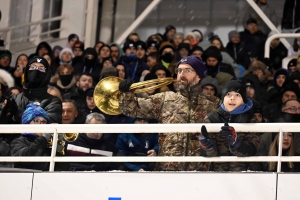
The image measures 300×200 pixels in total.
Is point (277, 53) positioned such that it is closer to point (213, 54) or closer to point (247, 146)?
point (213, 54)

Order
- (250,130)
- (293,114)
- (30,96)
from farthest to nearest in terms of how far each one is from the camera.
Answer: (293,114), (30,96), (250,130)

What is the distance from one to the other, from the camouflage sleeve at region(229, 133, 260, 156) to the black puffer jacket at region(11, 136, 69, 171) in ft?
5.93

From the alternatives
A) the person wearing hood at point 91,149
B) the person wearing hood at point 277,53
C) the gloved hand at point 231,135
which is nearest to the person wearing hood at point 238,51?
the person wearing hood at point 277,53

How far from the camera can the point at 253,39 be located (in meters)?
13.2

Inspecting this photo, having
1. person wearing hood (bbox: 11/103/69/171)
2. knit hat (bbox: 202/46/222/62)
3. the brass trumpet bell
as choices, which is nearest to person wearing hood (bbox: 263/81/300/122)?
knit hat (bbox: 202/46/222/62)

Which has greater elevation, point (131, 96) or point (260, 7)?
point (260, 7)

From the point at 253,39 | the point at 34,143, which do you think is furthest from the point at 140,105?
the point at 253,39

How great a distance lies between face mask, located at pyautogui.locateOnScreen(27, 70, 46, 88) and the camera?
8250 mm

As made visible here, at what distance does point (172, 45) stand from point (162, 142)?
5621 millimetres

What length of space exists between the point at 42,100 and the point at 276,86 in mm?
3921
